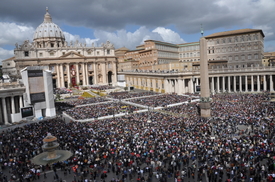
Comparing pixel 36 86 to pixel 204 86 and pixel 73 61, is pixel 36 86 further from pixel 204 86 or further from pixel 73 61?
pixel 73 61

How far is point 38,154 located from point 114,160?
25.6 feet

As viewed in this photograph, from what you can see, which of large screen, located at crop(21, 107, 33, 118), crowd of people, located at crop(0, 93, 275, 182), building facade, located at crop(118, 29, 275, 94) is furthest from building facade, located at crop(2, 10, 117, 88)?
crowd of people, located at crop(0, 93, 275, 182)

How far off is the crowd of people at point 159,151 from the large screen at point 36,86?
12.3 m

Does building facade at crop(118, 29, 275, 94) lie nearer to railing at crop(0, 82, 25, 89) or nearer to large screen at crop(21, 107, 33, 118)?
large screen at crop(21, 107, 33, 118)

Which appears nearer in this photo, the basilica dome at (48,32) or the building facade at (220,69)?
the building facade at (220,69)

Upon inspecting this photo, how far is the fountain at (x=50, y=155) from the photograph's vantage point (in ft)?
69.2

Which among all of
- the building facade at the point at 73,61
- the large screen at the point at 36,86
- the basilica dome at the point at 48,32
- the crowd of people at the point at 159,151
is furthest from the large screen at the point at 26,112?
the basilica dome at the point at 48,32

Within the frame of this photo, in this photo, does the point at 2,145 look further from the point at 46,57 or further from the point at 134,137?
the point at 46,57

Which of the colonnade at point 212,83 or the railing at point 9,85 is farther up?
the railing at point 9,85

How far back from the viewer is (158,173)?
17.0 metres

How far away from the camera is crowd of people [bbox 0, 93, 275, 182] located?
1692 cm

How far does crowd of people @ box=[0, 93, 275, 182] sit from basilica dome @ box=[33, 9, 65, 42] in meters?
101

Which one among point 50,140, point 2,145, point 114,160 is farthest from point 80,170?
point 2,145

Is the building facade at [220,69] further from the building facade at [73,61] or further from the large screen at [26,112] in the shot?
the large screen at [26,112]
